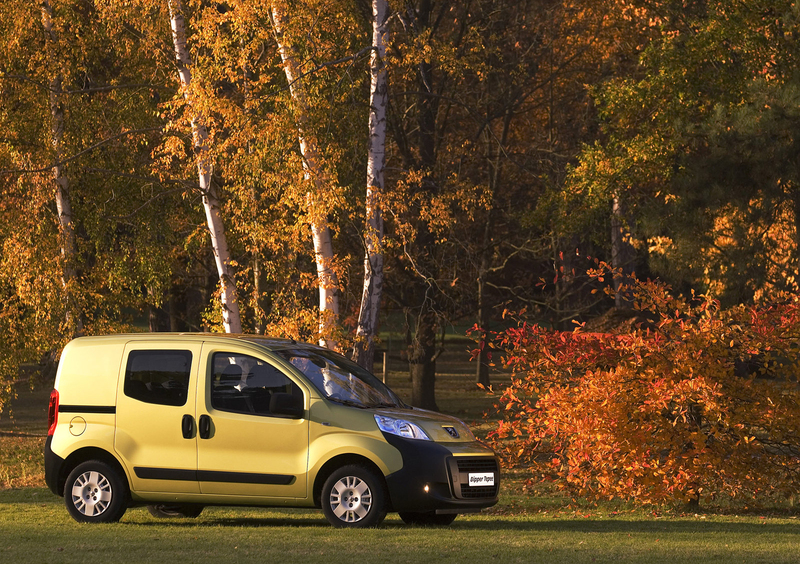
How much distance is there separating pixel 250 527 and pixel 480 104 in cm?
1895

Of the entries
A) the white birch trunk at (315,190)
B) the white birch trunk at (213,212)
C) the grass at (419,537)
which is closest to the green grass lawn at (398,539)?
the grass at (419,537)

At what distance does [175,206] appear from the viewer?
23797 mm

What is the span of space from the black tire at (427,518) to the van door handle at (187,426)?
215cm

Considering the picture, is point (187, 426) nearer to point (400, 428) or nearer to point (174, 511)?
point (174, 511)

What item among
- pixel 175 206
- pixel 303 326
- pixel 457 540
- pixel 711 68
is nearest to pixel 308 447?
pixel 457 540

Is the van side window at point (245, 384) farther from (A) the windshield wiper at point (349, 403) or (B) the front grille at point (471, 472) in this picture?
(B) the front grille at point (471, 472)

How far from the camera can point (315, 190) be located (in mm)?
17156

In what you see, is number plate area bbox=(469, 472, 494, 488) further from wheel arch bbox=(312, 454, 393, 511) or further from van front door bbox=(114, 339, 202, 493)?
van front door bbox=(114, 339, 202, 493)

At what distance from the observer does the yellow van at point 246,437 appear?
11359mm

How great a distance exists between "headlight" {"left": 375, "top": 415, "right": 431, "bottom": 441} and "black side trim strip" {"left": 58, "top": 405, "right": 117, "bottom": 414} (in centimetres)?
265

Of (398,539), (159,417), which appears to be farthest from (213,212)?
(398,539)

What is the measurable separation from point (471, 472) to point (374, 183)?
718 cm

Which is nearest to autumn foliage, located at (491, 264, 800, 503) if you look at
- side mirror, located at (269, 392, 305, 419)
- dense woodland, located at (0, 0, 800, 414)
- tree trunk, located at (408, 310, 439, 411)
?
dense woodland, located at (0, 0, 800, 414)

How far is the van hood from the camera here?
453 inches
